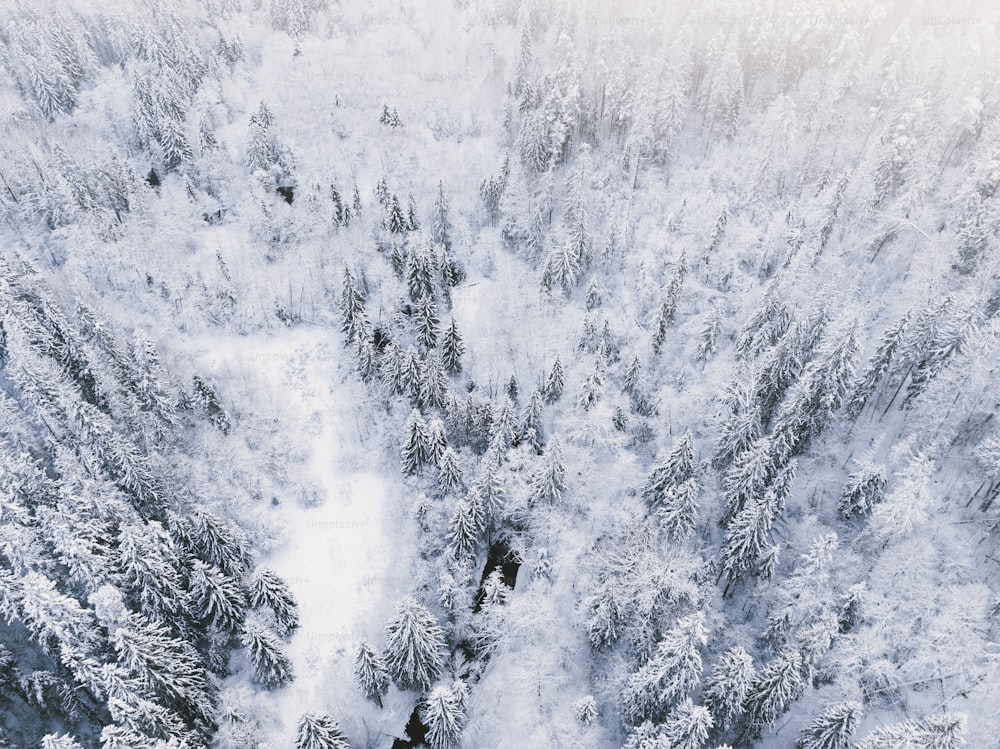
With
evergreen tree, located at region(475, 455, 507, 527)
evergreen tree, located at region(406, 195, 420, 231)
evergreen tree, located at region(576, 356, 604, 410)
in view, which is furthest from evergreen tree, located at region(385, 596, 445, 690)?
evergreen tree, located at region(406, 195, 420, 231)

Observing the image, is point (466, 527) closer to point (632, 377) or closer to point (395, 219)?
point (632, 377)

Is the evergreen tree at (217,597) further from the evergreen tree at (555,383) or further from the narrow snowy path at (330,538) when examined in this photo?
the evergreen tree at (555,383)

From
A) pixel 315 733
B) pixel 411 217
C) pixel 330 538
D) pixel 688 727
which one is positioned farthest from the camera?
pixel 411 217

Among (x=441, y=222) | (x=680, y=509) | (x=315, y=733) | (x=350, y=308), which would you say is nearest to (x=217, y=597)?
(x=315, y=733)

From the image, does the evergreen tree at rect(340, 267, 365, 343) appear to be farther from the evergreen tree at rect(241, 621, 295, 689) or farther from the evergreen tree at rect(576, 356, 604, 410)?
the evergreen tree at rect(241, 621, 295, 689)

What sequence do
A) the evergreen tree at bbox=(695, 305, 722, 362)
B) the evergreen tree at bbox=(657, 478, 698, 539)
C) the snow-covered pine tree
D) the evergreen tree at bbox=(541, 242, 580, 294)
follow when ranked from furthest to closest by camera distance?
the evergreen tree at bbox=(541, 242, 580, 294) < the evergreen tree at bbox=(695, 305, 722, 362) < the snow-covered pine tree < the evergreen tree at bbox=(657, 478, 698, 539)

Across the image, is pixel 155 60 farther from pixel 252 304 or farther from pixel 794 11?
pixel 794 11
